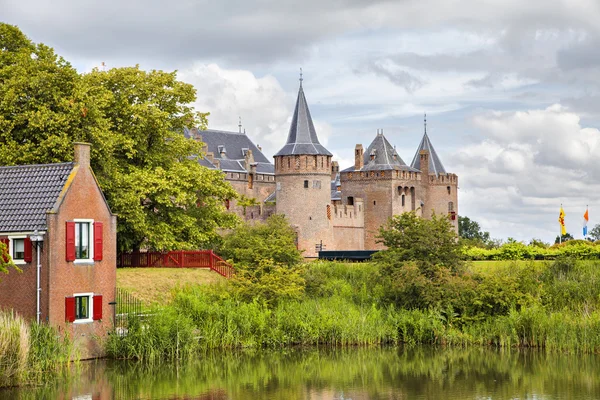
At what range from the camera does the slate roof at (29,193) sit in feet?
75.0

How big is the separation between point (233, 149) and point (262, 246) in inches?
1616

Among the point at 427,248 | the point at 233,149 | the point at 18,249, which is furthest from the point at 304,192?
the point at 18,249

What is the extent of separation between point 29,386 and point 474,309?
523 inches

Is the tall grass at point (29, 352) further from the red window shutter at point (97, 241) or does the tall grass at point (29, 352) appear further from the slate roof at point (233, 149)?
the slate roof at point (233, 149)

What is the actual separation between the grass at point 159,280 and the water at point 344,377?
4.18m

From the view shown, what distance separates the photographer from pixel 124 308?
81.9 feet

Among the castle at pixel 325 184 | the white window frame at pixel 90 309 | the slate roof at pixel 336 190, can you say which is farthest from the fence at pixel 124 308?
the slate roof at pixel 336 190

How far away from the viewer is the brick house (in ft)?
73.9

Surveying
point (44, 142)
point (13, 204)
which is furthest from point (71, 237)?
point (44, 142)

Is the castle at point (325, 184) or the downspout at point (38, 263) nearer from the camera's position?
the downspout at point (38, 263)

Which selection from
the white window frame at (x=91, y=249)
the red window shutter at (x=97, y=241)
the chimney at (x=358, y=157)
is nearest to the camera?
the white window frame at (x=91, y=249)

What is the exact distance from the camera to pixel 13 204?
23.4 meters

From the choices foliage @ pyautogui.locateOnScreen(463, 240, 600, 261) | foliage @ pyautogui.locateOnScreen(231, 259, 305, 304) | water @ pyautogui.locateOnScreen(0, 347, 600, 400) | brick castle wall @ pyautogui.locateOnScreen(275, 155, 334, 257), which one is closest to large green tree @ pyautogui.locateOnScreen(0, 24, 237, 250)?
foliage @ pyautogui.locateOnScreen(231, 259, 305, 304)

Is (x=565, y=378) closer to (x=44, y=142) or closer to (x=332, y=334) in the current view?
(x=332, y=334)
